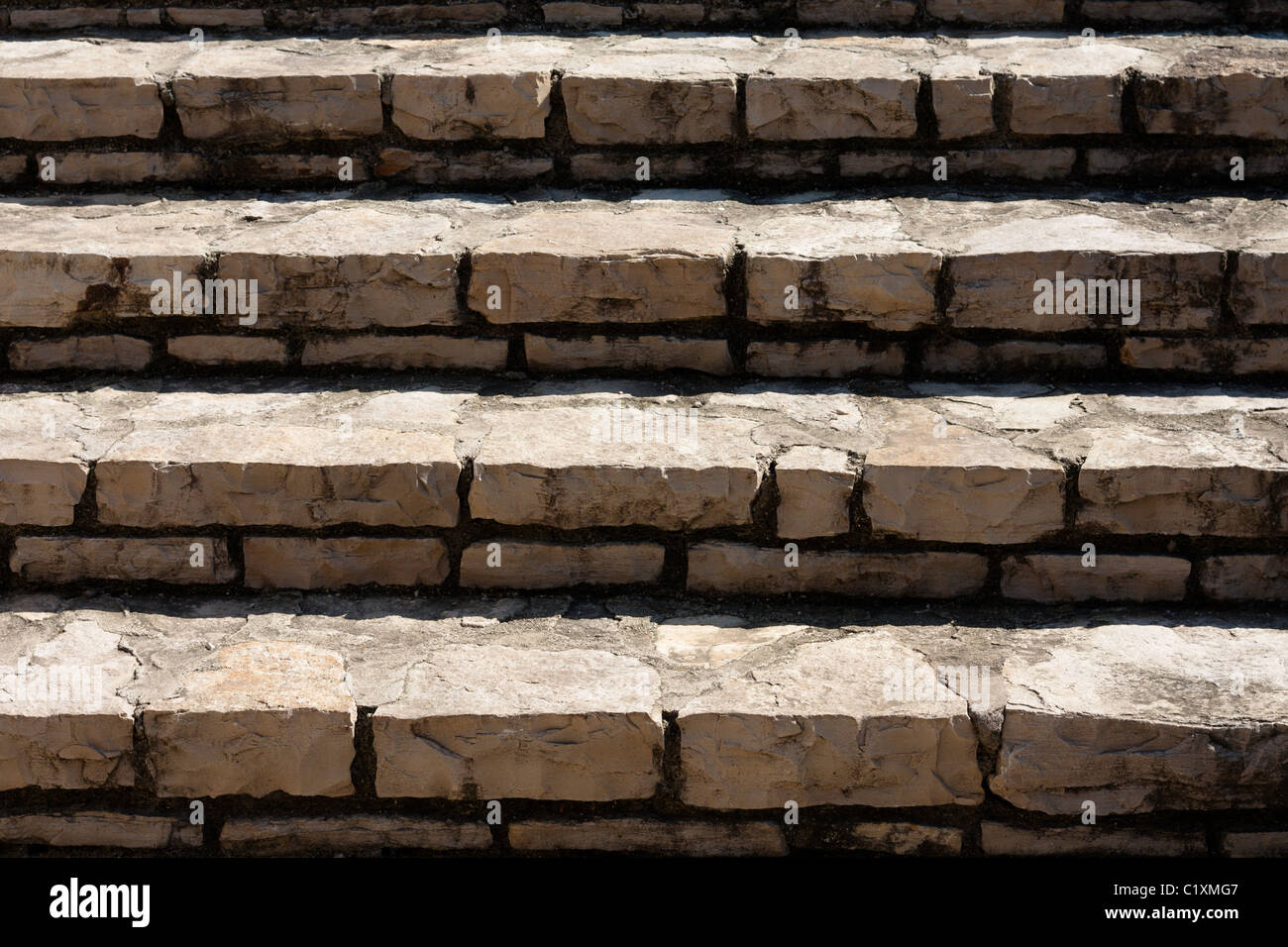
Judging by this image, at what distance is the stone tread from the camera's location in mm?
1998

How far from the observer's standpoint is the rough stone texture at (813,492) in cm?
229

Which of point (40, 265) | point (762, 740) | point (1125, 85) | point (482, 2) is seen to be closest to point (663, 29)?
point (482, 2)

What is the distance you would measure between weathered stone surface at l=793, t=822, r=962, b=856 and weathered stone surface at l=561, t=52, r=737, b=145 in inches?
68.2

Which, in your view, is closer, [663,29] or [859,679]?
[859,679]

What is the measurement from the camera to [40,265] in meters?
2.65

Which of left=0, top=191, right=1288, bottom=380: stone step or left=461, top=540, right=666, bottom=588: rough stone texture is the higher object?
left=0, top=191, right=1288, bottom=380: stone step

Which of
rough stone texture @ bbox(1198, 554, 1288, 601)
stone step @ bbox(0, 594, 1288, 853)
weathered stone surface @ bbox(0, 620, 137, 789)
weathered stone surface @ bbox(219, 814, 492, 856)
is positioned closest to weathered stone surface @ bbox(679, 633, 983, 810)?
stone step @ bbox(0, 594, 1288, 853)

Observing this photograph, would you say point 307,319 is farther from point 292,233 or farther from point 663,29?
point 663,29

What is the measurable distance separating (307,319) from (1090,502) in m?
1.69

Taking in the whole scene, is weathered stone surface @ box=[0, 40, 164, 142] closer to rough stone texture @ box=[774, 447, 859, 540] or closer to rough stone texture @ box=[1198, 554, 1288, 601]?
rough stone texture @ box=[774, 447, 859, 540]

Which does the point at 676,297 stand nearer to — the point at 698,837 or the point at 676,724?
the point at 676,724

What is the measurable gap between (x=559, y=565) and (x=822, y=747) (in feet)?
2.13

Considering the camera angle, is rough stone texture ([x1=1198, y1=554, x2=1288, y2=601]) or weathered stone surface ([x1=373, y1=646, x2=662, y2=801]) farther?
rough stone texture ([x1=1198, y1=554, x2=1288, y2=601])

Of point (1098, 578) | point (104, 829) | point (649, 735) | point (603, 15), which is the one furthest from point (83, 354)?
point (1098, 578)
